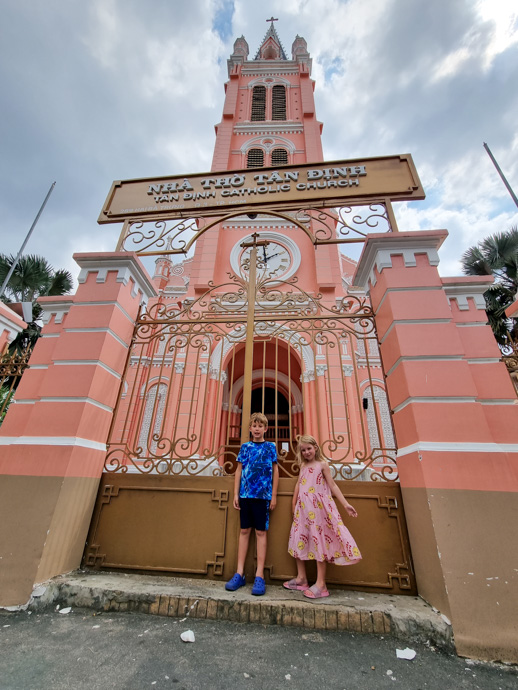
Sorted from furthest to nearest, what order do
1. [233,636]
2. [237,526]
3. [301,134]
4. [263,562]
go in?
[301,134] < [237,526] < [263,562] < [233,636]

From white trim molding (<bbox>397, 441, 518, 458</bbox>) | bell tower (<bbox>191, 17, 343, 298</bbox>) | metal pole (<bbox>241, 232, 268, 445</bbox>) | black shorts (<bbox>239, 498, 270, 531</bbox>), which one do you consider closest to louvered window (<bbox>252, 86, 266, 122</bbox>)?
bell tower (<bbox>191, 17, 343, 298</bbox>)

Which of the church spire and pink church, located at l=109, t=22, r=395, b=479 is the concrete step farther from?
the church spire

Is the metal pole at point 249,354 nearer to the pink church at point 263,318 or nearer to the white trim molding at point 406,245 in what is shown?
the pink church at point 263,318

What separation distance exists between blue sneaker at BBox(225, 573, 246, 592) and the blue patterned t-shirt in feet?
1.97

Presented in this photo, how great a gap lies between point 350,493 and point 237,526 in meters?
1.09

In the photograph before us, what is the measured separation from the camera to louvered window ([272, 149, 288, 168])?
12102mm

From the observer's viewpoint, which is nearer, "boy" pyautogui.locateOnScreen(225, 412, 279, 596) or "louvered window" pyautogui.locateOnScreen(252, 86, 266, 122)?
"boy" pyautogui.locateOnScreen(225, 412, 279, 596)

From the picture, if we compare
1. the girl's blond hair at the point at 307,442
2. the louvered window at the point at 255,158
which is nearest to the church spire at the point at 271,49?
the louvered window at the point at 255,158

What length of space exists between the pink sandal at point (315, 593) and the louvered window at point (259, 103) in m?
16.5

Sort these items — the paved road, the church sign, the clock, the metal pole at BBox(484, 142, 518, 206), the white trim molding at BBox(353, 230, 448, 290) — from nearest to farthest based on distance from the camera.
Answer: the paved road < the white trim molding at BBox(353, 230, 448, 290) < the church sign < the metal pole at BBox(484, 142, 518, 206) < the clock

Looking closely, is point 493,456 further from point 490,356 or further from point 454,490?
point 490,356

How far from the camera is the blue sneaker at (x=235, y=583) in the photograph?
244cm

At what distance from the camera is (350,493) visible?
2869 millimetres

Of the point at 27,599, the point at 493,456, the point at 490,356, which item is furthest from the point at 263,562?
the point at 490,356
